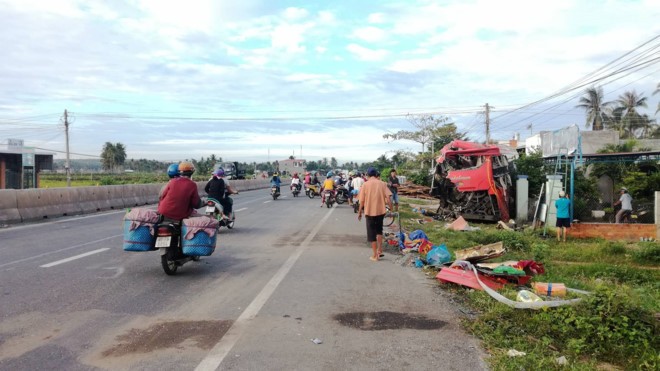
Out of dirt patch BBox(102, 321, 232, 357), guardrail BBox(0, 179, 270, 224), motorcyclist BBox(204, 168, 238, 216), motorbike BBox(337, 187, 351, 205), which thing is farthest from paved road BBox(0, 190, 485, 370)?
motorbike BBox(337, 187, 351, 205)

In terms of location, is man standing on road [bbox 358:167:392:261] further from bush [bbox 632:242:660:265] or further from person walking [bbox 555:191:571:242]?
person walking [bbox 555:191:571:242]

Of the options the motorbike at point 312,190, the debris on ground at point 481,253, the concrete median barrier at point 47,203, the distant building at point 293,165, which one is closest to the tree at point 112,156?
the distant building at point 293,165

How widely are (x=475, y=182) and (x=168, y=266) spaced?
12.8 metres

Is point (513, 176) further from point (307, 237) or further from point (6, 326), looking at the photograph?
point (6, 326)

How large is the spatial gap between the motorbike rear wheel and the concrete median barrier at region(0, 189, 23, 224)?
10.2m

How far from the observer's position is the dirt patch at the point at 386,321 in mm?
5513

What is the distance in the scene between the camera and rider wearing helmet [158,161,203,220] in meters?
7.98

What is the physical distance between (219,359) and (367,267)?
5.00 m

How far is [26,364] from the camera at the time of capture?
428cm

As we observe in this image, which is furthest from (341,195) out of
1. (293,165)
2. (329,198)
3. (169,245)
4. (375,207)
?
(293,165)

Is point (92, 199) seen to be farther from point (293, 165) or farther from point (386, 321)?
point (293, 165)

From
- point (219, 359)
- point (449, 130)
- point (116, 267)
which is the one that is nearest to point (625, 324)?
point (219, 359)

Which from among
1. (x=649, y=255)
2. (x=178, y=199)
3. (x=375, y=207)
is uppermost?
(x=178, y=199)

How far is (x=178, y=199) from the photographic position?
26.3 feet
